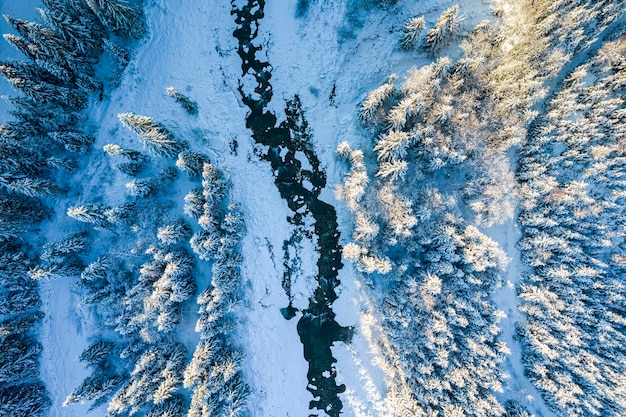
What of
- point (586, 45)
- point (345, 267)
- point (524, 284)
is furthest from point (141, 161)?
point (586, 45)

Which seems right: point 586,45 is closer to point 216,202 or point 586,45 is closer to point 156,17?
point 216,202

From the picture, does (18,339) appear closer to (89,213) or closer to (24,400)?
(24,400)

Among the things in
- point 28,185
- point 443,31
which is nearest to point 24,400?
point 28,185

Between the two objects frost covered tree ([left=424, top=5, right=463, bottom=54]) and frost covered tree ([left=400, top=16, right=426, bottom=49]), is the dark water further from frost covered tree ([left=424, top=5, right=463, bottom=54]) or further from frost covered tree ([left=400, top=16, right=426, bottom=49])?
frost covered tree ([left=424, top=5, right=463, bottom=54])

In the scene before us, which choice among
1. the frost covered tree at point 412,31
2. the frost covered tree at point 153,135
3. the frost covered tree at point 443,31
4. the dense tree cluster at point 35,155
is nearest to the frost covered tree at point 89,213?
the dense tree cluster at point 35,155

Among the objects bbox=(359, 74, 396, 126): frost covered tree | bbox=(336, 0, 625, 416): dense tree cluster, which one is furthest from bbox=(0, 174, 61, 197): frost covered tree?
bbox=(359, 74, 396, 126): frost covered tree

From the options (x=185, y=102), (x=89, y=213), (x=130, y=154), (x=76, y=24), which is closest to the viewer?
(x=76, y=24)
